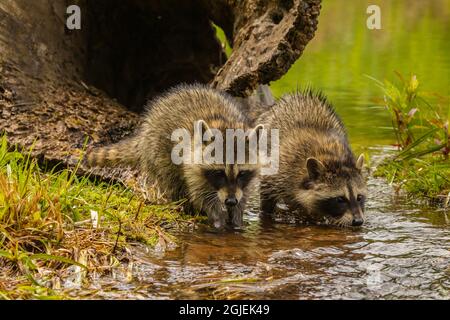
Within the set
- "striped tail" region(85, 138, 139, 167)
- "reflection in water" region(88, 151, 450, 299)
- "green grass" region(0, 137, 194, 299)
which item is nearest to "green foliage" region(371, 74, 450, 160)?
"reflection in water" region(88, 151, 450, 299)

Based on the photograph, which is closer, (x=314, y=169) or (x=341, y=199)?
(x=341, y=199)

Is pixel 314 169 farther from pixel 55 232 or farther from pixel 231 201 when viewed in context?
pixel 55 232

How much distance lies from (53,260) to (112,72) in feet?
17.1

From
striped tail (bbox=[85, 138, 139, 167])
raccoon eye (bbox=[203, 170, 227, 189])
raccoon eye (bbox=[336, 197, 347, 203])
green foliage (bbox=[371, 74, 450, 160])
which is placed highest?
green foliage (bbox=[371, 74, 450, 160])

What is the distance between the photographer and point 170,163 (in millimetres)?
7426

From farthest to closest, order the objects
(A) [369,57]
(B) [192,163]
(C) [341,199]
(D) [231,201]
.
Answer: (A) [369,57] < (C) [341,199] < (B) [192,163] < (D) [231,201]

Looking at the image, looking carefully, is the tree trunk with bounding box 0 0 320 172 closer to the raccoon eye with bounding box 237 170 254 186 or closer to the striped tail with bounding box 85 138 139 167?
the striped tail with bounding box 85 138 139 167

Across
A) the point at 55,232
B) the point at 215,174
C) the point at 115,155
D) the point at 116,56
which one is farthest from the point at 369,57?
the point at 55,232

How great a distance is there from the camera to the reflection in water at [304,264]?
5016 millimetres

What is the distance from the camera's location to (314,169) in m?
7.45

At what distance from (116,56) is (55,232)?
197 inches

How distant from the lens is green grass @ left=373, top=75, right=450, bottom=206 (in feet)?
25.5

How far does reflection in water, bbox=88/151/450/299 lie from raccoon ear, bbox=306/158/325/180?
56cm
